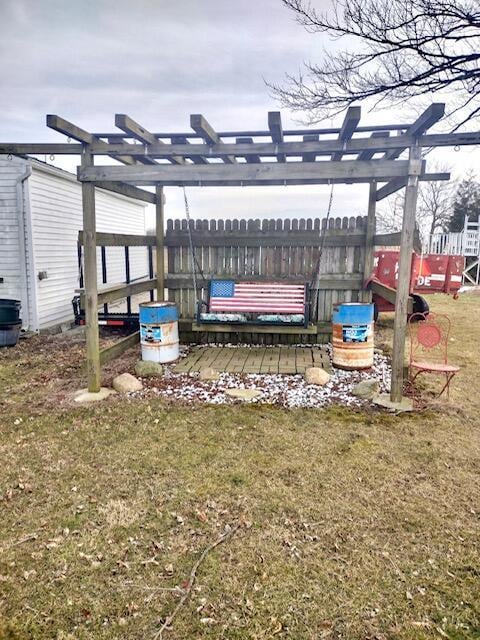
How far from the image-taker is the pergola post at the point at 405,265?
3.88 meters

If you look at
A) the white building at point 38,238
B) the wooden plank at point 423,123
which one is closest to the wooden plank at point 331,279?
the wooden plank at point 423,123

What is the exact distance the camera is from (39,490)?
269 cm

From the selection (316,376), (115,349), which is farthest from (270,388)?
(115,349)

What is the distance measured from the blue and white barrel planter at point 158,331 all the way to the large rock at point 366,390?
2401 millimetres

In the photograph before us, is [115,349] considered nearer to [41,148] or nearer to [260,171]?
[41,148]

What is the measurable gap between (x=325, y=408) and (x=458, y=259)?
304 inches

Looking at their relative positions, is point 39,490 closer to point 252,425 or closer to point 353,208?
point 252,425

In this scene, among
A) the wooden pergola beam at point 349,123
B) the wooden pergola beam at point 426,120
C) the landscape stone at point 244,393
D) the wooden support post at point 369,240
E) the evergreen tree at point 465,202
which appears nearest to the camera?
the wooden pergola beam at point 426,120

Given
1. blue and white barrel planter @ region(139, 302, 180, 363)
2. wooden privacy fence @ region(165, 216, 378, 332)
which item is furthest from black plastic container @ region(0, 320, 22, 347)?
blue and white barrel planter @ region(139, 302, 180, 363)

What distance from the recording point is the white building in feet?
24.0

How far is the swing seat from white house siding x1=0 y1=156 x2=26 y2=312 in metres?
3.69

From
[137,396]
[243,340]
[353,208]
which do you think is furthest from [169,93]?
[353,208]

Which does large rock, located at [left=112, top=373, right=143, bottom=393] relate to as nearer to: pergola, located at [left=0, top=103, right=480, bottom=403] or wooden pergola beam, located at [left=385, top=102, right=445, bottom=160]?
pergola, located at [left=0, top=103, right=480, bottom=403]

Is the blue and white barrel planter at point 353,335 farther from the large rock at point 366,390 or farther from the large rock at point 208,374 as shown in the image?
the large rock at point 208,374
